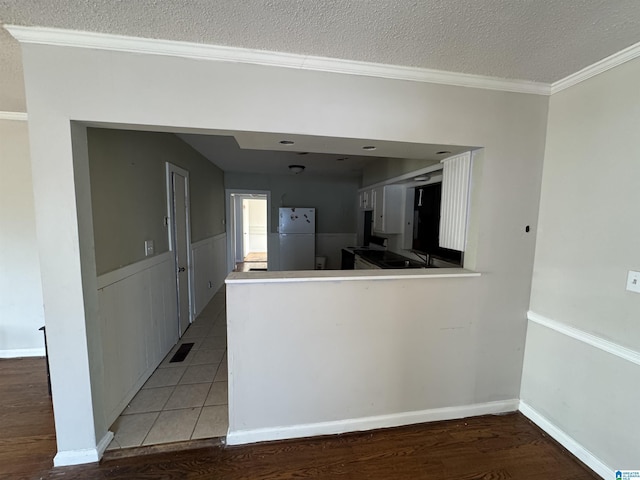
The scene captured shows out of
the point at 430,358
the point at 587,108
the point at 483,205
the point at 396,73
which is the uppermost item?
the point at 396,73

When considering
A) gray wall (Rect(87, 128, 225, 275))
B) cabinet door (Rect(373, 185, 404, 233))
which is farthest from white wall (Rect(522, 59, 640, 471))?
gray wall (Rect(87, 128, 225, 275))

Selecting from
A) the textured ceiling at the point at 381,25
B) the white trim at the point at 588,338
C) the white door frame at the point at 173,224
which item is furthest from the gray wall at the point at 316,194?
the white trim at the point at 588,338

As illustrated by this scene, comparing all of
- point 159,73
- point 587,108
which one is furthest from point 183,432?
point 587,108

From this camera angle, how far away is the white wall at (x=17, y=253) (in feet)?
8.37

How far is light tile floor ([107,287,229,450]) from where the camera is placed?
181 cm

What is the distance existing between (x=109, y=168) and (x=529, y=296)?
3239 mm

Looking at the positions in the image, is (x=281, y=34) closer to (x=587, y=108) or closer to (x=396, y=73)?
(x=396, y=73)

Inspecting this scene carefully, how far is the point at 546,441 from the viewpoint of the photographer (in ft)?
5.96

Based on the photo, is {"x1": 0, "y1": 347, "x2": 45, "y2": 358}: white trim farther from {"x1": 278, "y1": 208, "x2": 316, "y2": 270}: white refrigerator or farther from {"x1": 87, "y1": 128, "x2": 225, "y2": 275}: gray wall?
{"x1": 278, "y1": 208, "x2": 316, "y2": 270}: white refrigerator

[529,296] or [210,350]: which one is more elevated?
[529,296]

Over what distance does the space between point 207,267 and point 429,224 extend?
3.44 meters

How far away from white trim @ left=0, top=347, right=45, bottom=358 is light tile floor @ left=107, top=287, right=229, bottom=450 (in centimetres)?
131

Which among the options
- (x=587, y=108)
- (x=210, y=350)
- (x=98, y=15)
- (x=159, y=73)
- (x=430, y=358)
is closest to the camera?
(x=98, y=15)

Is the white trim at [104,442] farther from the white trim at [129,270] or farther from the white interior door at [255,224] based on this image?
the white interior door at [255,224]
